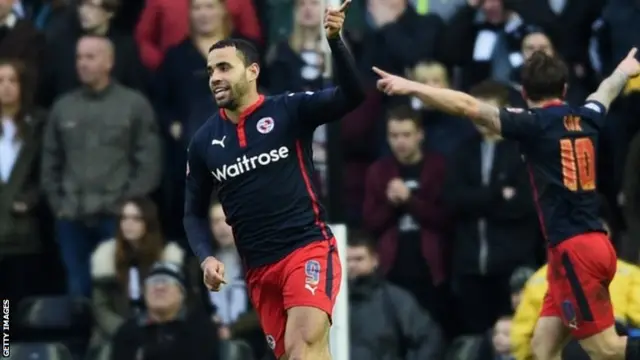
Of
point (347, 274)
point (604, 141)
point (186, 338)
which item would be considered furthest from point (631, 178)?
point (186, 338)

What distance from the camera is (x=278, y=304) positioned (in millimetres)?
10234

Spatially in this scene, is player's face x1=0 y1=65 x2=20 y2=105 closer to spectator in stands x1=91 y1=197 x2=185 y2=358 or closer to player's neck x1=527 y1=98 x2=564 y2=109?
spectator in stands x1=91 y1=197 x2=185 y2=358

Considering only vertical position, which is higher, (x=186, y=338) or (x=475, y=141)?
(x=475, y=141)

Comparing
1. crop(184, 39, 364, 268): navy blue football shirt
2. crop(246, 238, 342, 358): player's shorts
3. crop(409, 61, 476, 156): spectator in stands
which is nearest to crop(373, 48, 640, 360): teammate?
crop(184, 39, 364, 268): navy blue football shirt

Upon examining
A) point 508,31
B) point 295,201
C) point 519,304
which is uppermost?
point 508,31

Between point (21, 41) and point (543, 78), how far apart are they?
15.8ft

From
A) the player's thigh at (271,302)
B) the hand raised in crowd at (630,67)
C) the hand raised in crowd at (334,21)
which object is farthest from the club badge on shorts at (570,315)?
the hand raised in crowd at (334,21)

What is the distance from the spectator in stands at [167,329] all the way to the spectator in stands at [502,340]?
1760mm

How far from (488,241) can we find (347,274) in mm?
1035

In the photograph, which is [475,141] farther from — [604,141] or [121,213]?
[121,213]

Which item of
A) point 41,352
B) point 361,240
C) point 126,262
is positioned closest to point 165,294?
point 126,262

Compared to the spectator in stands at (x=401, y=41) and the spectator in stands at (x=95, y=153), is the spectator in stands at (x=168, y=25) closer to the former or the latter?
the spectator in stands at (x=95, y=153)

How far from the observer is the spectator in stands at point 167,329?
41.7 feet

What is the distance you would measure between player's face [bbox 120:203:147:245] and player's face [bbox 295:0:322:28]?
5.75 feet
